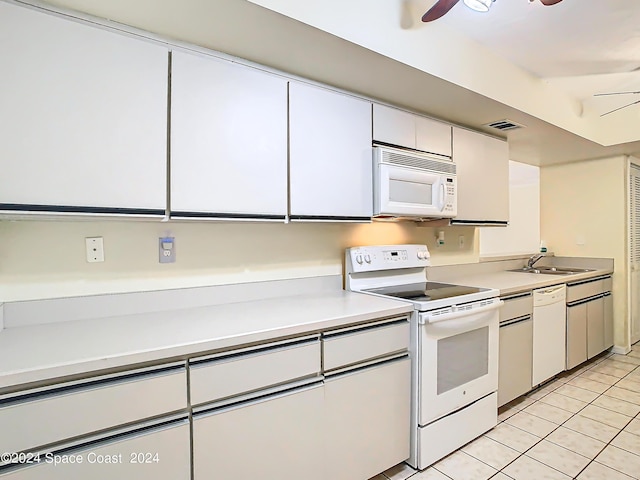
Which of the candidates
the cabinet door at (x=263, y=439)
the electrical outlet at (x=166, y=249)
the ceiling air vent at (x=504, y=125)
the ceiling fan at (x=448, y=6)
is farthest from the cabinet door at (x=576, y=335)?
the electrical outlet at (x=166, y=249)

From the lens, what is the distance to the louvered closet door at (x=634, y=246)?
3809mm

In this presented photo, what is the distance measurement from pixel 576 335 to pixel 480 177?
1750 mm

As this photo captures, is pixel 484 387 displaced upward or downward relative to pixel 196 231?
downward

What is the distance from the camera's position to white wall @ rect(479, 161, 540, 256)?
4.25 metres

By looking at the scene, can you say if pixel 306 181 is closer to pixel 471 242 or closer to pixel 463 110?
pixel 463 110

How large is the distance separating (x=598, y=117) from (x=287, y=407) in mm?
3718

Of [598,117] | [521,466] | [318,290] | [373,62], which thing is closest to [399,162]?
[373,62]

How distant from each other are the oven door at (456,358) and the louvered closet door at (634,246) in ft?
8.82

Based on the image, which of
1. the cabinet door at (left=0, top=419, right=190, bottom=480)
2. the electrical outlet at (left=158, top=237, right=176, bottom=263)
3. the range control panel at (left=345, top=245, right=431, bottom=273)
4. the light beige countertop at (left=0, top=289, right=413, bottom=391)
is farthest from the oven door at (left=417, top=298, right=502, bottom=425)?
the electrical outlet at (left=158, top=237, right=176, bottom=263)

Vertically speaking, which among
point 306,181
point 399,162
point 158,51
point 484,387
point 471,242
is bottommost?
point 484,387

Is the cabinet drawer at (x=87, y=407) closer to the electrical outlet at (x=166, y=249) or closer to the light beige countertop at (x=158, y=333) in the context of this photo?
the light beige countertop at (x=158, y=333)

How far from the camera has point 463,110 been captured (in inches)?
97.0

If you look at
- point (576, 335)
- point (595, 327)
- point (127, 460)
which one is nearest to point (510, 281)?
point (576, 335)

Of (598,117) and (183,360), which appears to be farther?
(598,117)
